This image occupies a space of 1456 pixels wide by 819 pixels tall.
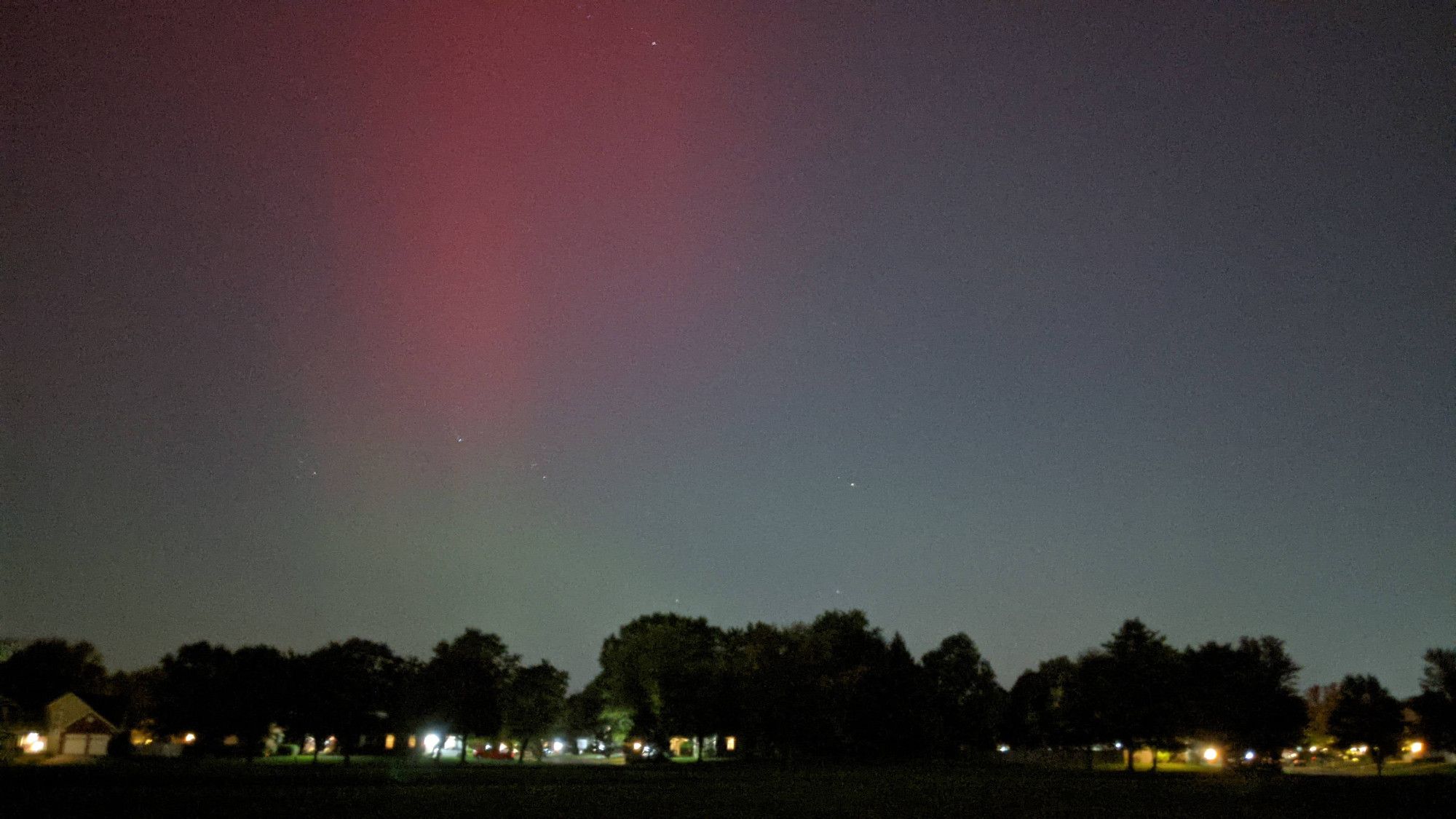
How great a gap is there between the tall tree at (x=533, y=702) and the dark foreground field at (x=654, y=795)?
27.8m

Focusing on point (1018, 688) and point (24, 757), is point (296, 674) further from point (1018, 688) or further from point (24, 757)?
point (1018, 688)

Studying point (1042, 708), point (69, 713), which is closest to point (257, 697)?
point (69, 713)

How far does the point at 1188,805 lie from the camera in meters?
31.3

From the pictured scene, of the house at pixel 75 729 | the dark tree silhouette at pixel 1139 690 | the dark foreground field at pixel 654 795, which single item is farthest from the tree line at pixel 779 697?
the dark foreground field at pixel 654 795

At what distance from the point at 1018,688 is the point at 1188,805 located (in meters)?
105

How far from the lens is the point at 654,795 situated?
3300cm

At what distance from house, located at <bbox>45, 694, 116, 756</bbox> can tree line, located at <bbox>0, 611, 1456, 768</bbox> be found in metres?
→ 4.77

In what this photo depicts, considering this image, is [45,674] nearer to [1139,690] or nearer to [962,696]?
[962,696]

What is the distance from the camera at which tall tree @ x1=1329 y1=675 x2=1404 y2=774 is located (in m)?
87.8

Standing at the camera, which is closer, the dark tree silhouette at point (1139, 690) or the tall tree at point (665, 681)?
the dark tree silhouette at point (1139, 690)

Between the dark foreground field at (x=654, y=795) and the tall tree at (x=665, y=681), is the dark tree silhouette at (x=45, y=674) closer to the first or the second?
the tall tree at (x=665, y=681)

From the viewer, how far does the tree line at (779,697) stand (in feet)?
258

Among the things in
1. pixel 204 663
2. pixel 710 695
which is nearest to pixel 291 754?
pixel 204 663

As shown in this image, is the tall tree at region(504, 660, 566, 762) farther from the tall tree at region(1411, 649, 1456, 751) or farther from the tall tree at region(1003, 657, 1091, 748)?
the tall tree at region(1411, 649, 1456, 751)
